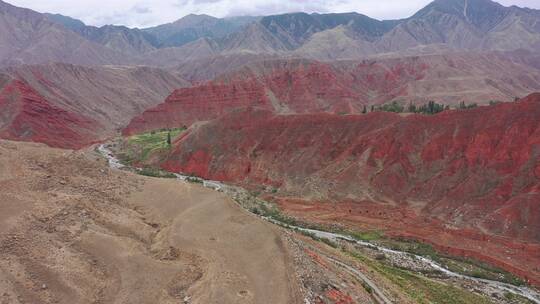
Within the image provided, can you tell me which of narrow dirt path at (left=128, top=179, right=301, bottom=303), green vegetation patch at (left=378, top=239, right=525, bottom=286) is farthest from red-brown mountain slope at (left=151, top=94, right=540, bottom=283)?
narrow dirt path at (left=128, top=179, right=301, bottom=303)

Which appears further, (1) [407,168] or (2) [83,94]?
(2) [83,94]

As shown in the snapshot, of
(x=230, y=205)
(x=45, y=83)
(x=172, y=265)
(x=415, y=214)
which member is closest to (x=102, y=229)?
(x=172, y=265)

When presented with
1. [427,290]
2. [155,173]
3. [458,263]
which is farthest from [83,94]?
[427,290]

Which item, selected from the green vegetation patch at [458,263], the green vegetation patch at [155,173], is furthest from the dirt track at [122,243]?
the green vegetation patch at [155,173]

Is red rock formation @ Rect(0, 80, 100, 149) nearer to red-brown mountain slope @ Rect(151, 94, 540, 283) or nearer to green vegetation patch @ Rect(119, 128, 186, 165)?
green vegetation patch @ Rect(119, 128, 186, 165)

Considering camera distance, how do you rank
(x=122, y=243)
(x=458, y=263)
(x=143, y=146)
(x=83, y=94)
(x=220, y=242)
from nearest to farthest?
(x=122, y=243) → (x=220, y=242) → (x=458, y=263) → (x=143, y=146) → (x=83, y=94)

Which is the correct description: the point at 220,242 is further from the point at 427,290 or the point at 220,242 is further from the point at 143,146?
the point at 143,146

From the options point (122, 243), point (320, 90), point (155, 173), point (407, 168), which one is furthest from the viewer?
point (320, 90)
